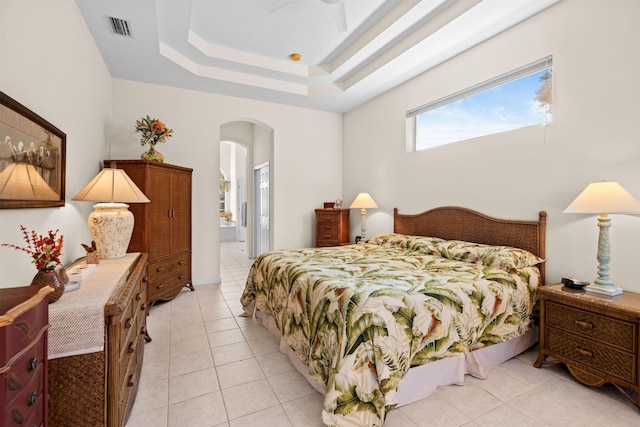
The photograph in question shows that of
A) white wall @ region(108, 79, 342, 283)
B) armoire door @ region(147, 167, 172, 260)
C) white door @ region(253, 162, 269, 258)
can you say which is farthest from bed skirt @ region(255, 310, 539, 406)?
white door @ region(253, 162, 269, 258)

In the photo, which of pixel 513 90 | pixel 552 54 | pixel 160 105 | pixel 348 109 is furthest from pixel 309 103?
pixel 552 54

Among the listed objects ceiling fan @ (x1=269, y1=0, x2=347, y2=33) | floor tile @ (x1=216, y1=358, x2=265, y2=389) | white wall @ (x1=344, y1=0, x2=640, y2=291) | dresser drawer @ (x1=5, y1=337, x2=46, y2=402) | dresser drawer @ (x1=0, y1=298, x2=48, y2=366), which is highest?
ceiling fan @ (x1=269, y1=0, x2=347, y2=33)

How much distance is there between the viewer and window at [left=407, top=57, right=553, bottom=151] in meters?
2.82

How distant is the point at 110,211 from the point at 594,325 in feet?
11.6

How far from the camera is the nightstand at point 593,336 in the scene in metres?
1.84

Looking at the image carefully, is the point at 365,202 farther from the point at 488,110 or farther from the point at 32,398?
the point at 32,398

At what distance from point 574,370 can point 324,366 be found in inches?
69.4

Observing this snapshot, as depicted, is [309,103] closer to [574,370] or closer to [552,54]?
[552,54]

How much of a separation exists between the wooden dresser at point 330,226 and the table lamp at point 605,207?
3.27m

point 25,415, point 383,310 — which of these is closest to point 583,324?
point 383,310

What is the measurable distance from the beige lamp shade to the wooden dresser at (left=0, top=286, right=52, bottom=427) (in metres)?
0.62

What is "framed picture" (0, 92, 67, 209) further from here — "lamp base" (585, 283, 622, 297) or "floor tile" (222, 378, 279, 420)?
"lamp base" (585, 283, 622, 297)

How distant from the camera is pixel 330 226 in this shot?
5070mm

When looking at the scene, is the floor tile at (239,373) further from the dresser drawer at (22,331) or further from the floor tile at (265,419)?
the dresser drawer at (22,331)
